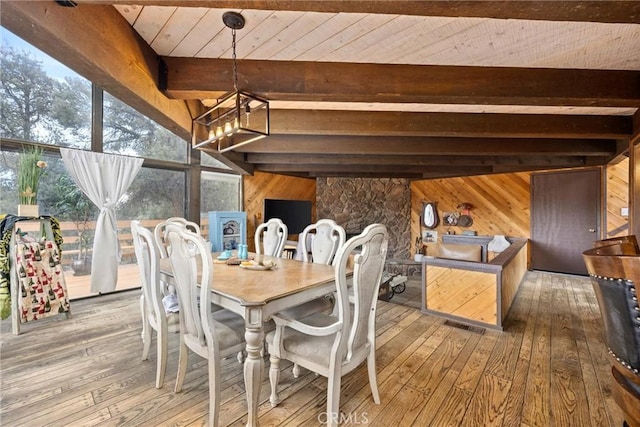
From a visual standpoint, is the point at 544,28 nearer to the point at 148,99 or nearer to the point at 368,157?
the point at 148,99

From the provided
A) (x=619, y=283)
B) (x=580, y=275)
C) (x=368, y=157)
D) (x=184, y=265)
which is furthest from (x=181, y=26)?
(x=580, y=275)

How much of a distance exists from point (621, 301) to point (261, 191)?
20.2 feet

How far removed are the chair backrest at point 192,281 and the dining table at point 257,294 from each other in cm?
13

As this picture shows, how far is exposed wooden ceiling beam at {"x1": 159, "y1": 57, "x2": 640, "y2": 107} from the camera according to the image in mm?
2148

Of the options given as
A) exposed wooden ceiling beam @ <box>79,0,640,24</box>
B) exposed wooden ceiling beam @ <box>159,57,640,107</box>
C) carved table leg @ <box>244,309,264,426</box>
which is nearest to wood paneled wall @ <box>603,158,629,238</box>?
exposed wooden ceiling beam @ <box>159,57,640,107</box>

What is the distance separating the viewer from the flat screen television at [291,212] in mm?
6543

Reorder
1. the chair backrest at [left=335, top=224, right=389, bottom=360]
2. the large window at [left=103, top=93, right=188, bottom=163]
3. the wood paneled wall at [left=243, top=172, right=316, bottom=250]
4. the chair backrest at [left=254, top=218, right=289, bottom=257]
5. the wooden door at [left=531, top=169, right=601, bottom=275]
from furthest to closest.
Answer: the wood paneled wall at [left=243, top=172, right=316, bottom=250]
the wooden door at [left=531, top=169, right=601, bottom=275]
the large window at [left=103, top=93, right=188, bottom=163]
the chair backrest at [left=254, top=218, right=289, bottom=257]
the chair backrest at [left=335, top=224, right=389, bottom=360]

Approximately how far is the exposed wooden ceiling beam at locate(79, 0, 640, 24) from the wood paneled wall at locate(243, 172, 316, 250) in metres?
5.23

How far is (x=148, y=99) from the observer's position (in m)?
2.05

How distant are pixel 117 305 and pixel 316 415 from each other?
125 inches

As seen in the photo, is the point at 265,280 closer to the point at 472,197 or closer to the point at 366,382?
the point at 366,382

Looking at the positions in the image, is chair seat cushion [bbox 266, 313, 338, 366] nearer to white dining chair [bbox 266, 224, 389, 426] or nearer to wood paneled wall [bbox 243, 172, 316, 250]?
white dining chair [bbox 266, 224, 389, 426]

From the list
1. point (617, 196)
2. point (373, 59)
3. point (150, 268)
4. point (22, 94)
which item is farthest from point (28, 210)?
point (617, 196)

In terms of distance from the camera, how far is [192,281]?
5.34ft
